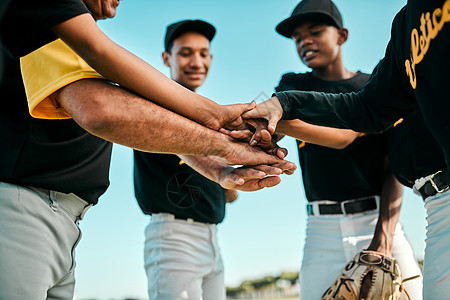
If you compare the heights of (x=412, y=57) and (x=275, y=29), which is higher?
(x=275, y=29)

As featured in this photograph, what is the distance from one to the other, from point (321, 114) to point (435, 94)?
1.02 m

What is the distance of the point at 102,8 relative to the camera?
8.66 feet

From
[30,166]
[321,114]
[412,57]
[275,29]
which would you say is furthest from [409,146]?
[30,166]

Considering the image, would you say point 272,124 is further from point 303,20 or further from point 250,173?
point 303,20

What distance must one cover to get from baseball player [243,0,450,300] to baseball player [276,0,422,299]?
301 millimetres

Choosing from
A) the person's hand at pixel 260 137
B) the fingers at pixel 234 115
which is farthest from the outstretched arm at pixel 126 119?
the person's hand at pixel 260 137

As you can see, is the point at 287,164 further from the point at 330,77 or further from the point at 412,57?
the point at 330,77

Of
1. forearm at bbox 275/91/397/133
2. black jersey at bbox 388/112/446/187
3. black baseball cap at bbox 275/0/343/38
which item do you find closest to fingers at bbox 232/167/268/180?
forearm at bbox 275/91/397/133

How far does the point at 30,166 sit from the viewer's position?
83.9 inches

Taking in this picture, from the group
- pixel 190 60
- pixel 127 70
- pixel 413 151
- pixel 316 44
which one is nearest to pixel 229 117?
pixel 127 70

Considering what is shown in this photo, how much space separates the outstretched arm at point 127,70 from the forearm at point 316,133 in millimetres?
713

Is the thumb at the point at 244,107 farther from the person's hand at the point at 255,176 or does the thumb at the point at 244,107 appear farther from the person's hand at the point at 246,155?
the person's hand at the point at 255,176

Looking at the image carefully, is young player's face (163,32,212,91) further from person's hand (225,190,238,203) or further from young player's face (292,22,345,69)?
person's hand (225,190,238,203)

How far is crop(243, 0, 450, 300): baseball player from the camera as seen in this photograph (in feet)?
5.69
